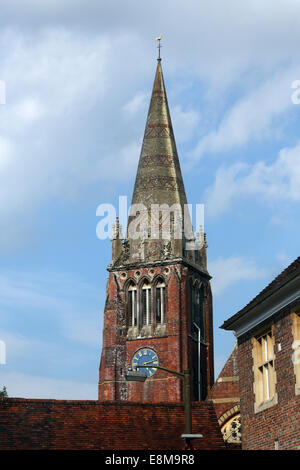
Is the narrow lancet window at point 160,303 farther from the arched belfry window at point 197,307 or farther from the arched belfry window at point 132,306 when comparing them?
the arched belfry window at point 197,307

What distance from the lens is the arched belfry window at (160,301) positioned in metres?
69.8

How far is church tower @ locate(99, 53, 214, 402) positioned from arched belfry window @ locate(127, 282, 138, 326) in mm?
76

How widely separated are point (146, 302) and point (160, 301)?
1.13 m

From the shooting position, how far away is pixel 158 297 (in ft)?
231

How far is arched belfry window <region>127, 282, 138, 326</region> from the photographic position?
7056 centimetres

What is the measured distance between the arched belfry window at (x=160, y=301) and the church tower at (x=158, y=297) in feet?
0.25

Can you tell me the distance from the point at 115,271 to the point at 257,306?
4691cm

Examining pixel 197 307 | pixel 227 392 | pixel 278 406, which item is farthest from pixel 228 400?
pixel 278 406

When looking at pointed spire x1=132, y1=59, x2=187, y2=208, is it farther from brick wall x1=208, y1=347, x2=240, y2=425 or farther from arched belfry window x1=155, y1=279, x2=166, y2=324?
brick wall x1=208, y1=347, x2=240, y2=425

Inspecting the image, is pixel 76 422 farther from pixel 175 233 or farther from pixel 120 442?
pixel 175 233

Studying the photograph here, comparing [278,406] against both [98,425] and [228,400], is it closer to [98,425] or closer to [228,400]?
[98,425]
